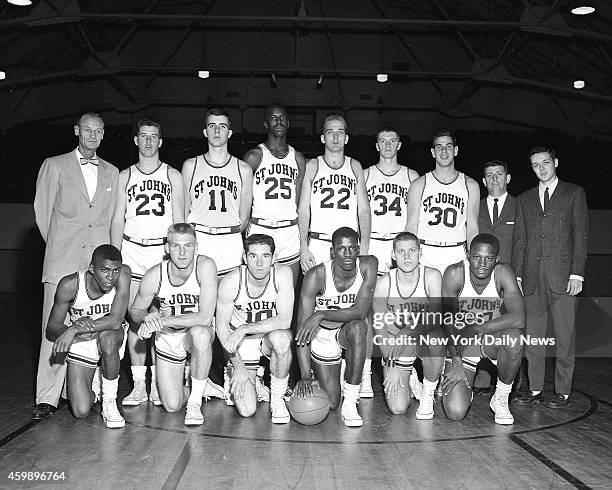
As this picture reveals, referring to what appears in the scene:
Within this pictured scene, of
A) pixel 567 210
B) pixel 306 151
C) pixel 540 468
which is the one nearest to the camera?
pixel 540 468

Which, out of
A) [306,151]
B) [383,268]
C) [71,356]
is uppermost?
[306,151]

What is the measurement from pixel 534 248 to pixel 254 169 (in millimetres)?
2279

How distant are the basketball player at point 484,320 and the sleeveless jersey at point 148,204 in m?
2.16

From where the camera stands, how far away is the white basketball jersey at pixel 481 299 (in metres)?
5.04

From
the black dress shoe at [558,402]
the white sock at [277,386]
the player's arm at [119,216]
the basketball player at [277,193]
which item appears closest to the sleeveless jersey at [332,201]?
the basketball player at [277,193]

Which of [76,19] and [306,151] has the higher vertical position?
[76,19]

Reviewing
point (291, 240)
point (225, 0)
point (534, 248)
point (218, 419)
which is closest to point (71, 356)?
Answer: point (218, 419)

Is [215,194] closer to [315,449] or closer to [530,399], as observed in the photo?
[315,449]

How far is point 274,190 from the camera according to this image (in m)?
5.63

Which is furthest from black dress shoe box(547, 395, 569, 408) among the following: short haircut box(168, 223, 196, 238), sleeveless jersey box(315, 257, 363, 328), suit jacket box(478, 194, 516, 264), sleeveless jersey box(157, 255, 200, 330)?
short haircut box(168, 223, 196, 238)

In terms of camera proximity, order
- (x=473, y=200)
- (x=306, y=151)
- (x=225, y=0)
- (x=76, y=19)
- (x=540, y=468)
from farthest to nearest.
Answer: (x=306, y=151)
(x=225, y=0)
(x=76, y=19)
(x=473, y=200)
(x=540, y=468)

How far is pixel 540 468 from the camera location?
367 cm

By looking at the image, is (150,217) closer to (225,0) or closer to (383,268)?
(383,268)

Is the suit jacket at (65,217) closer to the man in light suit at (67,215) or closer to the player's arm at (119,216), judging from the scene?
the man in light suit at (67,215)
